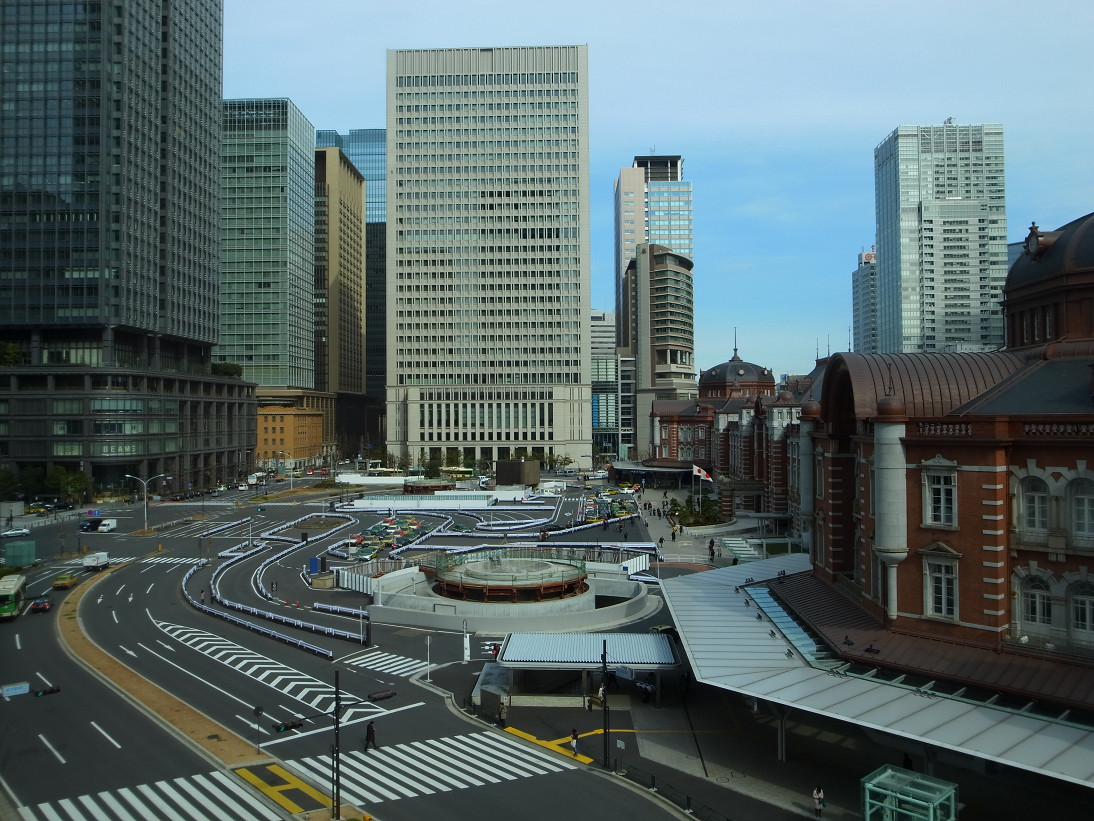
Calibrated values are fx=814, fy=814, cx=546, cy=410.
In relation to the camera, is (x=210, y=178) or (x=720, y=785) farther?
(x=210, y=178)

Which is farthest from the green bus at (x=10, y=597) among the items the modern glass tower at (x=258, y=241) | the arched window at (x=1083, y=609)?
the modern glass tower at (x=258, y=241)

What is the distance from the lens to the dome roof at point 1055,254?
107 ft

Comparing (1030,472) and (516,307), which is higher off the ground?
(516,307)

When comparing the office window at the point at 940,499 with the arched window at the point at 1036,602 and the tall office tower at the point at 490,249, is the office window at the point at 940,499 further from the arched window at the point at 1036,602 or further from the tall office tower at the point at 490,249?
the tall office tower at the point at 490,249

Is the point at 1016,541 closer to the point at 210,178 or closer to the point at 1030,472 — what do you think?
the point at 1030,472

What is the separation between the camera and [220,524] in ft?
310

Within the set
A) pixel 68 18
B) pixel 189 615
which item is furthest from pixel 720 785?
pixel 68 18

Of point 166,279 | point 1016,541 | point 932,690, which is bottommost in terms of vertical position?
point 932,690

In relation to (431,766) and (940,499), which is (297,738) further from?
(940,499)

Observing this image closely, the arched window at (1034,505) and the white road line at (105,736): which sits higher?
the arched window at (1034,505)

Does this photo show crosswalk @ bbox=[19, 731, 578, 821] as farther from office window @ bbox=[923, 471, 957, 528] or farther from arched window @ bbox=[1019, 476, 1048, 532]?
arched window @ bbox=[1019, 476, 1048, 532]

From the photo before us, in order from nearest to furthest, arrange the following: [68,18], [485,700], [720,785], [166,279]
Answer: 1. [720,785]
2. [485,700]
3. [68,18]
4. [166,279]

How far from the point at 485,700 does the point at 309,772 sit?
8474mm

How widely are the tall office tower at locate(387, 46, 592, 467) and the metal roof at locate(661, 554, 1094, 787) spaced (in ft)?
423
